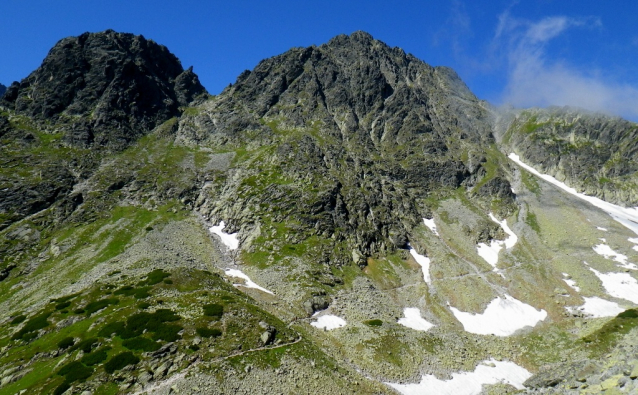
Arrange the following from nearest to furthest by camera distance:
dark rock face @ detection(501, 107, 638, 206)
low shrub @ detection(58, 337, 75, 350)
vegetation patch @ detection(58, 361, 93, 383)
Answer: vegetation patch @ detection(58, 361, 93, 383)
low shrub @ detection(58, 337, 75, 350)
dark rock face @ detection(501, 107, 638, 206)

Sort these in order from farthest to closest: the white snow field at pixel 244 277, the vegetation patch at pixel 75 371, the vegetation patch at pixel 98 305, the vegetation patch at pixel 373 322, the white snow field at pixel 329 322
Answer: the white snow field at pixel 244 277, the vegetation patch at pixel 373 322, the white snow field at pixel 329 322, the vegetation patch at pixel 98 305, the vegetation patch at pixel 75 371

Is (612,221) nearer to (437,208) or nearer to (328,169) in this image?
(437,208)

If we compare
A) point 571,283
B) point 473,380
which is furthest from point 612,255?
point 473,380

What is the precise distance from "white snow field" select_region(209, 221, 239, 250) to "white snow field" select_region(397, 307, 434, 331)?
44977 millimetres

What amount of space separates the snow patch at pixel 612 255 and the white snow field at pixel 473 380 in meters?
63.2

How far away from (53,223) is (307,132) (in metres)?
96.2

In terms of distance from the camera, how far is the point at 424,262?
306 ft

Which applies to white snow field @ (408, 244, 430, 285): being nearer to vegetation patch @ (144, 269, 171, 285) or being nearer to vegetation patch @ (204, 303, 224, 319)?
vegetation patch @ (204, 303, 224, 319)

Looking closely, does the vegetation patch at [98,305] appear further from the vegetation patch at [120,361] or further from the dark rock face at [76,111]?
the dark rock face at [76,111]

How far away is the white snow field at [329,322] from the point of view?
56.8 meters

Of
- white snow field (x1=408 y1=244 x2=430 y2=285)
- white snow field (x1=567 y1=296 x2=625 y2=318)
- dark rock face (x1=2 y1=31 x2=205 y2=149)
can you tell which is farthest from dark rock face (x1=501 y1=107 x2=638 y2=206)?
dark rock face (x1=2 y1=31 x2=205 y2=149)

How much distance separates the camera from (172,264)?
70875 millimetres

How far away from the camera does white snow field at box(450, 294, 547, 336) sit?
226 feet

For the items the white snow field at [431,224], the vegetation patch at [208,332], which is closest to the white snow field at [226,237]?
the vegetation patch at [208,332]
